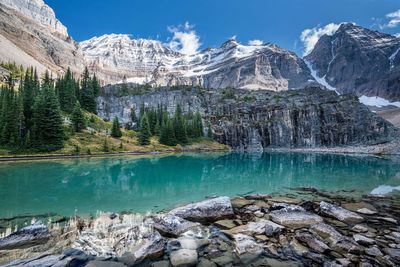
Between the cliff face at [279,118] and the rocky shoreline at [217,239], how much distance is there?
117537 millimetres

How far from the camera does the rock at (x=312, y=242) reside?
36.0 ft

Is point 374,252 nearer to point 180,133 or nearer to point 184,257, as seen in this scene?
point 184,257

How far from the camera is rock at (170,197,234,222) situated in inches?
589

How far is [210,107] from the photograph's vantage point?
16250 cm

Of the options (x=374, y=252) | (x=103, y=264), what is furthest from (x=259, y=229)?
(x=103, y=264)

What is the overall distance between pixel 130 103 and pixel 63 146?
101329mm

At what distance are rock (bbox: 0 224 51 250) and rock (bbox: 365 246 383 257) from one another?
1507 cm

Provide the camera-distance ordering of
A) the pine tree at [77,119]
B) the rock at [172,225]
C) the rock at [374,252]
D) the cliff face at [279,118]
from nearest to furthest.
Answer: the rock at [374,252] < the rock at [172,225] < the pine tree at [77,119] < the cliff face at [279,118]

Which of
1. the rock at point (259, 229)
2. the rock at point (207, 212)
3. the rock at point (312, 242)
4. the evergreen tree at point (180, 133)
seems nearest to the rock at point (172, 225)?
the rock at point (207, 212)

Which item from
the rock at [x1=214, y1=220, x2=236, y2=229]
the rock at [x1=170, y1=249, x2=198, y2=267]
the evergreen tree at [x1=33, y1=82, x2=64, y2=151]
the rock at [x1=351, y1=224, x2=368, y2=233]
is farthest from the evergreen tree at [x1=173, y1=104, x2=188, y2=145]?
the rock at [x1=170, y1=249, x2=198, y2=267]

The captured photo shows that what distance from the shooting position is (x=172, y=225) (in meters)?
13.3

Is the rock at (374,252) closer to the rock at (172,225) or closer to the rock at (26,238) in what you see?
the rock at (172,225)

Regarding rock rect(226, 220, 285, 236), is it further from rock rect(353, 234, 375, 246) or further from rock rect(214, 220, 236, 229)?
rock rect(353, 234, 375, 246)

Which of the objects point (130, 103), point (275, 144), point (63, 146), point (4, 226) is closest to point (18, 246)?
point (4, 226)
